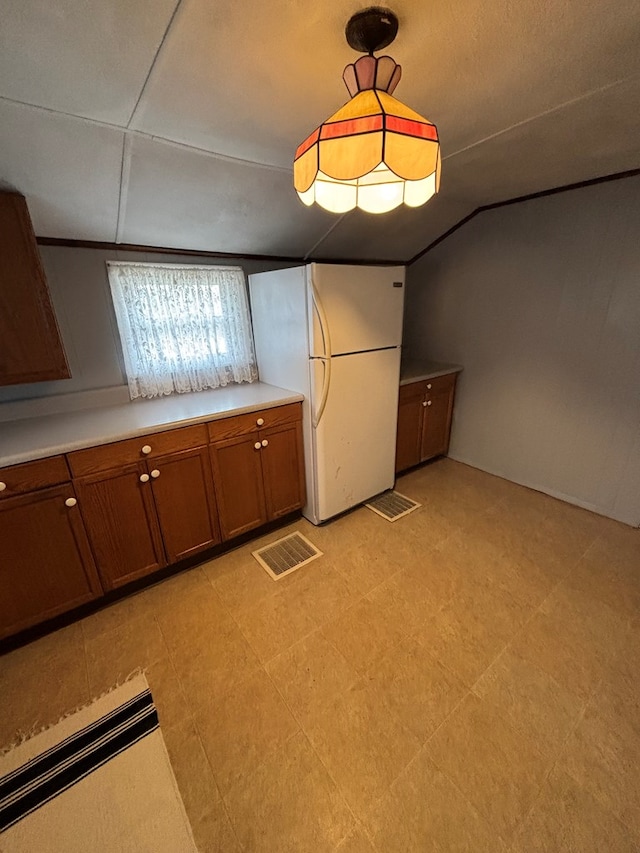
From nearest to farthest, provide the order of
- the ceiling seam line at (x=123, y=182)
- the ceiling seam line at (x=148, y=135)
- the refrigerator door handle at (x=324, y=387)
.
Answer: the ceiling seam line at (x=148, y=135), the ceiling seam line at (x=123, y=182), the refrigerator door handle at (x=324, y=387)

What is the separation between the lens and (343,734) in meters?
1.26

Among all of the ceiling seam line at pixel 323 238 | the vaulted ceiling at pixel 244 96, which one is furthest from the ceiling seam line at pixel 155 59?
the ceiling seam line at pixel 323 238

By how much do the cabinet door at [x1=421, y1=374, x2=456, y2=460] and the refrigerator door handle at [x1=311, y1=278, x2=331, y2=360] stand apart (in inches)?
51.3

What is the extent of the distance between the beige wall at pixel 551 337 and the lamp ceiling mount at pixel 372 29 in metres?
1.95

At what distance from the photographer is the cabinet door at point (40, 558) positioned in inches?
57.7

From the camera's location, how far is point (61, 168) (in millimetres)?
1404

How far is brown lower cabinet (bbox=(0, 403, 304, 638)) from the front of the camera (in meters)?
1.50

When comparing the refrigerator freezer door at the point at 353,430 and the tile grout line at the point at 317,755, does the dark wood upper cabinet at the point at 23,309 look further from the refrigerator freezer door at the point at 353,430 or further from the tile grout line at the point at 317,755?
the tile grout line at the point at 317,755

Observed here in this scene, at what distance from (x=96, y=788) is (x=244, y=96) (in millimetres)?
2502

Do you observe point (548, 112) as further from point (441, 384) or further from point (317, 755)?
point (317, 755)

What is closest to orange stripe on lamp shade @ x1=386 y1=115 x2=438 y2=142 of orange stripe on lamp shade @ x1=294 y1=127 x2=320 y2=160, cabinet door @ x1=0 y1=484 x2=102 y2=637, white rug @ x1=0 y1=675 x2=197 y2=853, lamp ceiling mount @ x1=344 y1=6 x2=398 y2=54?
orange stripe on lamp shade @ x1=294 y1=127 x2=320 y2=160

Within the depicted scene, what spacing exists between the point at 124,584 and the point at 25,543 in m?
0.53

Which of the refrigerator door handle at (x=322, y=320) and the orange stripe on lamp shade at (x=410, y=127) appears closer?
the orange stripe on lamp shade at (x=410, y=127)

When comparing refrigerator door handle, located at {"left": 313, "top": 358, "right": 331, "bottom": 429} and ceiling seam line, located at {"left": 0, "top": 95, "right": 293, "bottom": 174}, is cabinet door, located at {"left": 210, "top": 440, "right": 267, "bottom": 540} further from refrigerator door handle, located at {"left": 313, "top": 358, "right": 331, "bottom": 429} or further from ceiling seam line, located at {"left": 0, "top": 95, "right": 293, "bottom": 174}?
ceiling seam line, located at {"left": 0, "top": 95, "right": 293, "bottom": 174}
